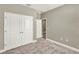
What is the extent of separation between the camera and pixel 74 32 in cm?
386

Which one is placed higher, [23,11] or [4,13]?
[23,11]

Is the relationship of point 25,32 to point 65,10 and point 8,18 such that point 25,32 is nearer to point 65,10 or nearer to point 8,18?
point 8,18

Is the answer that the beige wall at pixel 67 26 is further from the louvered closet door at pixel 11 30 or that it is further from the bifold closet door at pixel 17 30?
the louvered closet door at pixel 11 30

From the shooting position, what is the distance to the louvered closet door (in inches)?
149

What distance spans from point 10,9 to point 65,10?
Result: 2836mm

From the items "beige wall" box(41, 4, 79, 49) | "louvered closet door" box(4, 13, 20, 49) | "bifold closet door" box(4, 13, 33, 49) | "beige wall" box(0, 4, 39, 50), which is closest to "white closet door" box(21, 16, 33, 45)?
"bifold closet door" box(4, 13, 33, 49)

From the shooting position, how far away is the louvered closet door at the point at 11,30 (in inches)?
149

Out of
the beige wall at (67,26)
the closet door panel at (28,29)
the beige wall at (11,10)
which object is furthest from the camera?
the closet door panel at (28,29)

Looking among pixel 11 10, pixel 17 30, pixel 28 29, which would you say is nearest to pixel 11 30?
pixel 17 30

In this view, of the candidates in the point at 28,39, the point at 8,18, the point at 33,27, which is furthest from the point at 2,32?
the point at 33,27

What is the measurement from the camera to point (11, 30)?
4.03 m

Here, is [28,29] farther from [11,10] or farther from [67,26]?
[67,26]

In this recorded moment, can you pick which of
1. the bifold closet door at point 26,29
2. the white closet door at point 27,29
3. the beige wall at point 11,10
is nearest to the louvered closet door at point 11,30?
the beige wall at point 11,10

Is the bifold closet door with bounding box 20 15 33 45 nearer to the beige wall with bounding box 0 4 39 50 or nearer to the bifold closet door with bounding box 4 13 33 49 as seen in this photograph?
the bifold closet door with bounding box 4 13 33 49
